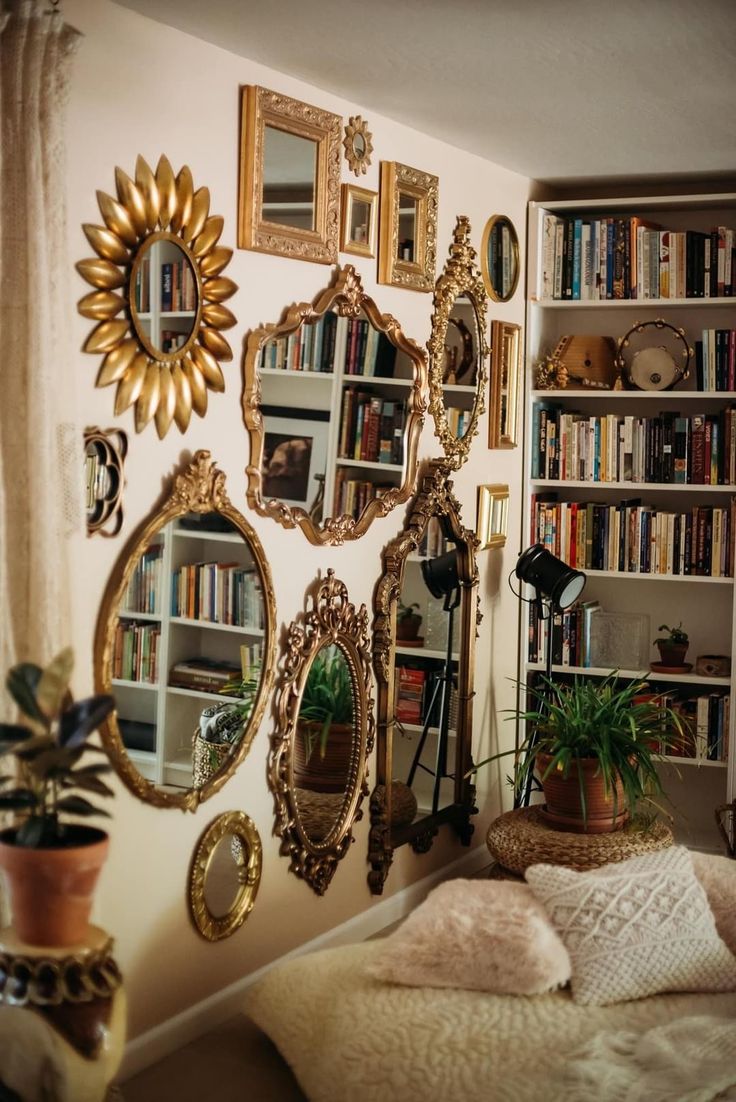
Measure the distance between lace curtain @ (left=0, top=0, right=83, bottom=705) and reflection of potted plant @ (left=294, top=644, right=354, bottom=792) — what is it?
120 cm

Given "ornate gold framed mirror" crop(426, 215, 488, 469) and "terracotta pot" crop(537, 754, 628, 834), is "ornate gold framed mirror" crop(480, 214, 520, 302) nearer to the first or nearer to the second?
"ornate gold framed mirror" crop(426, 215, 488, 469)

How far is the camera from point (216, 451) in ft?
9.98

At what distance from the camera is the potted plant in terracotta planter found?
204 cm

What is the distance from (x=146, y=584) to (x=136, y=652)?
0.16m

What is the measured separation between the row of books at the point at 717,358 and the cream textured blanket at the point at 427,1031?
2.30 meters


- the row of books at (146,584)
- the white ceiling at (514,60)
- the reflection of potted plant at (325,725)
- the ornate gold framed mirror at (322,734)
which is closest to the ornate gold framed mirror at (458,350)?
the white ceiling at (514,60)

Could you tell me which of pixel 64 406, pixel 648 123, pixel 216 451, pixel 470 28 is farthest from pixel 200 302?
pixel 648 123

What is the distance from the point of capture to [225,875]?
3.17 meters

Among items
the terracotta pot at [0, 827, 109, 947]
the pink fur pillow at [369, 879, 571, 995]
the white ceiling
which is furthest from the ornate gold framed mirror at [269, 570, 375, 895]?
the white ceiling

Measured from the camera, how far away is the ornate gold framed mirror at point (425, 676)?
3797mm

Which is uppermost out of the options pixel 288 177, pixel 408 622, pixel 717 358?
pixel 288 177

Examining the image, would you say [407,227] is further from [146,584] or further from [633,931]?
[633,931]

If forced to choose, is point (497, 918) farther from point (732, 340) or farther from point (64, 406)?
point (732, 340)

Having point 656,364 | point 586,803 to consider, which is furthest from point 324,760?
point 656,364
